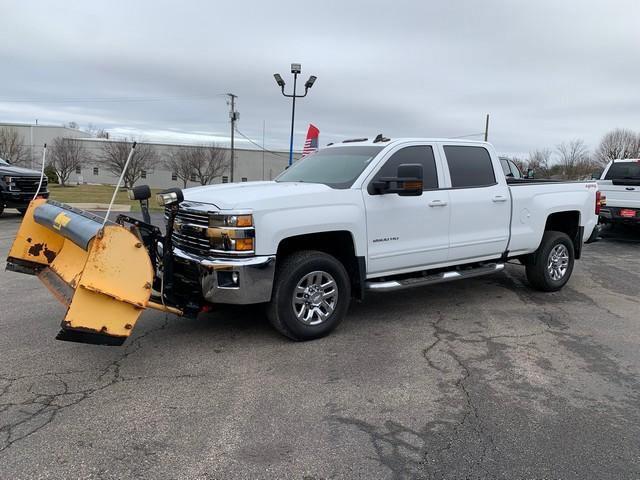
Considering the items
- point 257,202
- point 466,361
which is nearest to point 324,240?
point 257,202

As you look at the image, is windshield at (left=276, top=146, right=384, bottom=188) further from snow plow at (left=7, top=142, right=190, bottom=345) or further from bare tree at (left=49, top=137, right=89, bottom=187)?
bare tree at (left=49, top=137, right=89, bottom=187)

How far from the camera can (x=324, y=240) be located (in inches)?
207

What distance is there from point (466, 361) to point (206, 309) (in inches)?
94.8

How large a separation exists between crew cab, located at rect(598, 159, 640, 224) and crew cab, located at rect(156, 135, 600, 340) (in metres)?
6.21

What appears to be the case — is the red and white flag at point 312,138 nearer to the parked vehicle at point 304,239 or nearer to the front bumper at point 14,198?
the front bumper at point 14,198

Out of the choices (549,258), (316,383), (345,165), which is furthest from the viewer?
(549,258)

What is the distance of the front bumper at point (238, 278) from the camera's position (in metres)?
4.45

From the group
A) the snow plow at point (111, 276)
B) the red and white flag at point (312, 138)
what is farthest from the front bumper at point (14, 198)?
the snow plow at point (111, 276)

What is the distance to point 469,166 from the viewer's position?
20.6ft

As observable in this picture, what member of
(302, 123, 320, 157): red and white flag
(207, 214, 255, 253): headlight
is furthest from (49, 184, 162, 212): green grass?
(207, 214, 255, 253): headlight

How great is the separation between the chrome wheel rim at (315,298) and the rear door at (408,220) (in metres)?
0.53

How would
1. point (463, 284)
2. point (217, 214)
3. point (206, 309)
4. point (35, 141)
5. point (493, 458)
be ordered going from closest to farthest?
point (493, 458)
point (217, 214)
point (206, 309)
point (463, 284)
point (35, 141)

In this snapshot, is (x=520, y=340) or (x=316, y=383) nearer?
(x=316, y=383)

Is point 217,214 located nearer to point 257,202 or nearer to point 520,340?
point 257,202
